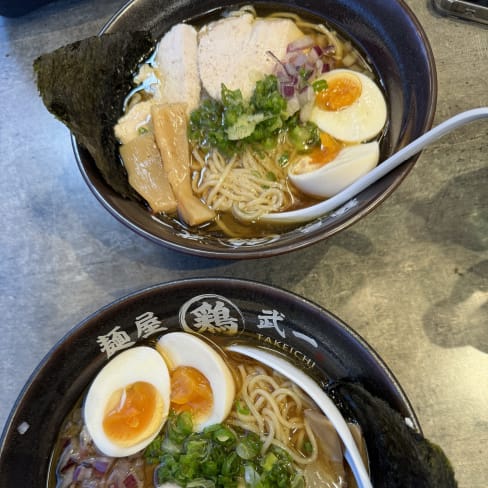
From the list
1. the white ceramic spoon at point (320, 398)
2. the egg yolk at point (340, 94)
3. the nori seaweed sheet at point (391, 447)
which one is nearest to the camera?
the nori seaweed sheet at point (391, 447)

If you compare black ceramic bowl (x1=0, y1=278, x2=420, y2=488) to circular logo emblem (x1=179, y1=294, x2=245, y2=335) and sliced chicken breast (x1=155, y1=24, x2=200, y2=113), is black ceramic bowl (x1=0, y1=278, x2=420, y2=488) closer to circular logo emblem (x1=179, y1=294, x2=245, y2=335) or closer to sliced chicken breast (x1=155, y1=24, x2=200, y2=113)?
circular logo emblem (x1=179, y1=294, x2=245, y2=335)

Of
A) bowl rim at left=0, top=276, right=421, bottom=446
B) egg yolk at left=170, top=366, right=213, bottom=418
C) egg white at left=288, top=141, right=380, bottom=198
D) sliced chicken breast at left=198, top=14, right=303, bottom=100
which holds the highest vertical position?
sliced chicken breast at left=198, top=14, right=303, bottom=100

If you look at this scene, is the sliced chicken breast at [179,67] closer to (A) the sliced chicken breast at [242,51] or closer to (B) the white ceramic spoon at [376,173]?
(A) the sliced chicken breast at [242,51]

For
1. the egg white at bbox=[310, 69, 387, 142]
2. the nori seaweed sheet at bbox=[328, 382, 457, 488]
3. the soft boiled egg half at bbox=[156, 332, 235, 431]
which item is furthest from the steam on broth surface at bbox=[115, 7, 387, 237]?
the nori seaweed sheet at bbox=[328, 382, 457, 488]

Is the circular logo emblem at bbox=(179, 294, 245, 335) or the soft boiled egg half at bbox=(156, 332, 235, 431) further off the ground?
the circular logo emblem at bbox=(179, 294, 245, 335)

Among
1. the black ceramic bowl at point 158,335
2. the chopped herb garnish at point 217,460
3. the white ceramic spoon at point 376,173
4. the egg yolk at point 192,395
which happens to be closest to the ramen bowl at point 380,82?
the white ceramic spoon at point 376,173

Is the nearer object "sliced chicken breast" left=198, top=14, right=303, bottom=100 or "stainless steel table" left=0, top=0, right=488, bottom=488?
"stainless steel table" left=0, top=0, right=488, bottom=488

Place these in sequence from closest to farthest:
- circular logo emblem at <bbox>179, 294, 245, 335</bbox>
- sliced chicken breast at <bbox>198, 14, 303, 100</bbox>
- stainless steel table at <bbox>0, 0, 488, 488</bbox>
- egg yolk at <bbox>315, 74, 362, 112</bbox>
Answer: circular logo emblem at <bbox>179, 294, 245, 335</bbox>, stainless steel table at <bbox>0, 0, 488, 488</bbox>, egg yolk at <bbox>315, 74, 362, 112</bbox>, sliced chicken breast at <bbox>198, 14, 303, 100</bbox>
